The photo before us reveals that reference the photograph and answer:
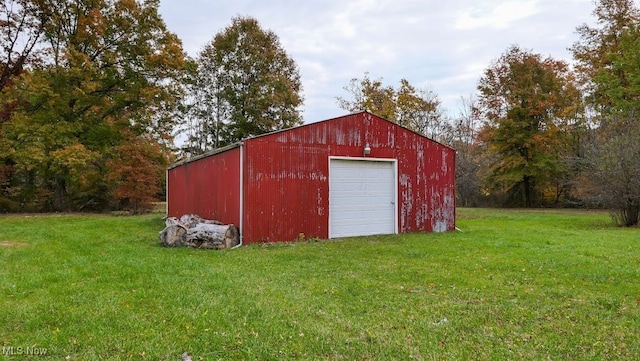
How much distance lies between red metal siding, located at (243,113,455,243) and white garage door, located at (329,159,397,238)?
22 centimetres

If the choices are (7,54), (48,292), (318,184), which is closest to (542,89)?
(318,184)

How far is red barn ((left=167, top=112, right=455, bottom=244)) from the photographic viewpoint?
Result: 30.0 ft

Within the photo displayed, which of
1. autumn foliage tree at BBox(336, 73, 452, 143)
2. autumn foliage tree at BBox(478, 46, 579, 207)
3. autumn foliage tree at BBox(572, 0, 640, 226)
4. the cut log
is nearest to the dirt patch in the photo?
the cut log

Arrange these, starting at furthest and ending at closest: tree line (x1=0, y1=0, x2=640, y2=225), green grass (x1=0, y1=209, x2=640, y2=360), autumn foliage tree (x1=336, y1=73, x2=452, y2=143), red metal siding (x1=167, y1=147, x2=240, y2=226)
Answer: autumn foliage tree (x1=336, y1=73, x2=452, y2=143) < tree line (x1=0, y1=0, x2=640, y2=225) < red metal siding (x1=167, y1=147, x2=240, y2=226) < green grass (x1=0, y1=209, x2=640, y2=360)

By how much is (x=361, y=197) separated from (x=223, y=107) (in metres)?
19.3

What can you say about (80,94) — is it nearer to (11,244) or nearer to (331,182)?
(11,244)

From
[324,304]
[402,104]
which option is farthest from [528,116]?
[324,304]

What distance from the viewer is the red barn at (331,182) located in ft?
30.0

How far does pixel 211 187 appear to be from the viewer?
436 inches

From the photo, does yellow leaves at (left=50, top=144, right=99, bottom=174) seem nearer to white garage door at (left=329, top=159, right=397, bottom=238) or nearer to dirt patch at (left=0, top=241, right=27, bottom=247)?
dirt patch at (left=0, top=241, right=27, bottom=247)

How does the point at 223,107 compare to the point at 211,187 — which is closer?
the point at 211,187

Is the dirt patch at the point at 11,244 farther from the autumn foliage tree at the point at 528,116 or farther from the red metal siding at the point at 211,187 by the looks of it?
the autumn foliage tree at the point at 528,116

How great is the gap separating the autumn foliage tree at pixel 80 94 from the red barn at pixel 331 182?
956 centimetres

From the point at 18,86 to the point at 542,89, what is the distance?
88.8 feet
